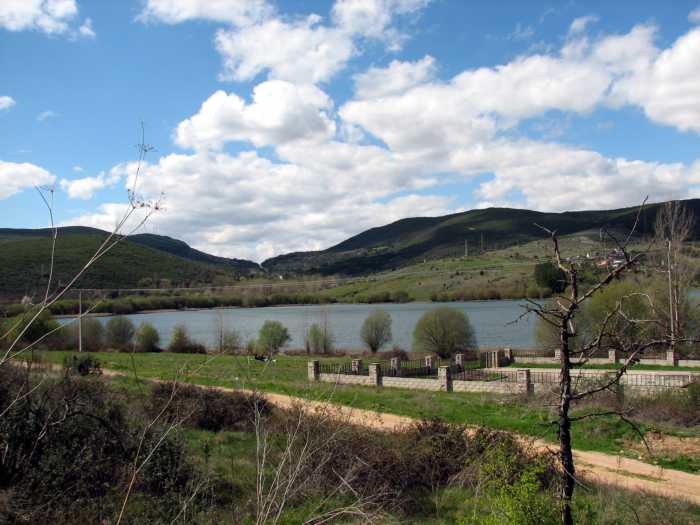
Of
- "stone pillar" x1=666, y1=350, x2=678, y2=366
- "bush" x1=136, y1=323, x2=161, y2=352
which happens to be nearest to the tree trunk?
"stone pillar" x1=666, y1=350, x2=678, y2=366

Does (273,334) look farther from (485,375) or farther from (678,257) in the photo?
(678,257)

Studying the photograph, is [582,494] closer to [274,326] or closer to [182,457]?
[182,457]

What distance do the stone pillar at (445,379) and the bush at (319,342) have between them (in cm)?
2321

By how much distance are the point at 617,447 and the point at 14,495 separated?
11892 mm

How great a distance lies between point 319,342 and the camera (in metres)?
46.7

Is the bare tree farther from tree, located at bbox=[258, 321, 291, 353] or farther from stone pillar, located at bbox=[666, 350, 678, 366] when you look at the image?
tree, located at bbox=[258, 321, 291, 353]

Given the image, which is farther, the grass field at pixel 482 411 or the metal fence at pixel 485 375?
the metal fence at pixel 485 375

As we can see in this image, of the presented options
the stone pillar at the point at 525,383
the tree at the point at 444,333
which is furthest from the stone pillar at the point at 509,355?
the stone pillar at the point at 525,383

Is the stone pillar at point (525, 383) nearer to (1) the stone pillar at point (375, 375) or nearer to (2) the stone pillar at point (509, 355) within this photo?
(1) the stone pillar at point (375, 375)

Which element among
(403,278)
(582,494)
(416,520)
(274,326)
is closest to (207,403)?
(416,520)

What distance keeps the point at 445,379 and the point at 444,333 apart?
48.6ft

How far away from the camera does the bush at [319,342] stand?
46562mm

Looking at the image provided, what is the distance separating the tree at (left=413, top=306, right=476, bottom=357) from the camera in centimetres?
3838

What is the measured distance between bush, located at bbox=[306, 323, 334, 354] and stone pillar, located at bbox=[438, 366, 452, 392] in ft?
76.1
